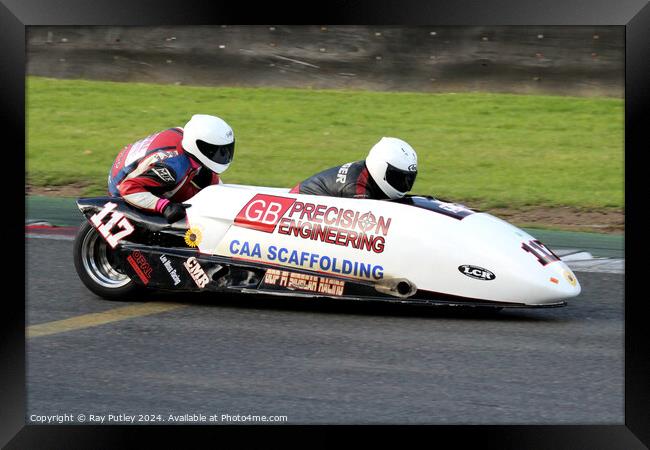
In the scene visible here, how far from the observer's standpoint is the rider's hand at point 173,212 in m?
6.91

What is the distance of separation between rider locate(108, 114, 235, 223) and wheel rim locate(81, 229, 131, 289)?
38 cm

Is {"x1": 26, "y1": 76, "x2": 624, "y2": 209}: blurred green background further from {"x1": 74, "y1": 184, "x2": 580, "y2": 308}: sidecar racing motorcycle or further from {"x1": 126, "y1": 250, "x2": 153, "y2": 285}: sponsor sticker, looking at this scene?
{"x1": 126, "y1": 250, "x2": 153, "y2": 285}: sponsor sticker

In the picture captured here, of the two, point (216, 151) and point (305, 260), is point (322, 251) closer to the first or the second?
point (305, 260)

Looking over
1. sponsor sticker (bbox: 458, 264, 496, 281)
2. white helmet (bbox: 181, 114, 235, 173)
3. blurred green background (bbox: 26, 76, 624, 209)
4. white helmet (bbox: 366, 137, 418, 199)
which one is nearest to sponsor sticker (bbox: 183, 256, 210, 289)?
white helmet (bbox: 181, 114, 235, 173)

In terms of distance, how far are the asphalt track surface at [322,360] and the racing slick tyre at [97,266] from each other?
111 mm

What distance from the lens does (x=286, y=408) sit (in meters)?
4.95

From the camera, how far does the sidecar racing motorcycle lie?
638 centimetres

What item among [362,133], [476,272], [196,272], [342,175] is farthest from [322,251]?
[362,133]

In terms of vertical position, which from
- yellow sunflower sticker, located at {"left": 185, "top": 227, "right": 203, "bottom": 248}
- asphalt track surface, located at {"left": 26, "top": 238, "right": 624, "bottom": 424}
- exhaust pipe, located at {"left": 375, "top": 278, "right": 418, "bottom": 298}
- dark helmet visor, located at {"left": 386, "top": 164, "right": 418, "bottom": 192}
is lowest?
asphalt track surface, located at {"left": 26, "top": 238, "right": 624, "bottom": 424}

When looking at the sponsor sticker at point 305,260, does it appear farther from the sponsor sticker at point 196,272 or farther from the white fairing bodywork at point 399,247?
the sponsor sticker at point 196,272

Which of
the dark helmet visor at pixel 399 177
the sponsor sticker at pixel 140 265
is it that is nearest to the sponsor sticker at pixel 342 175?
the dark helmet visor at pixel 399 177

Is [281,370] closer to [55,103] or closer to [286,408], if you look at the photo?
[286,408]

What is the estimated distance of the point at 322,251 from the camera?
659 cm

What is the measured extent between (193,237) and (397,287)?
1429 mm
